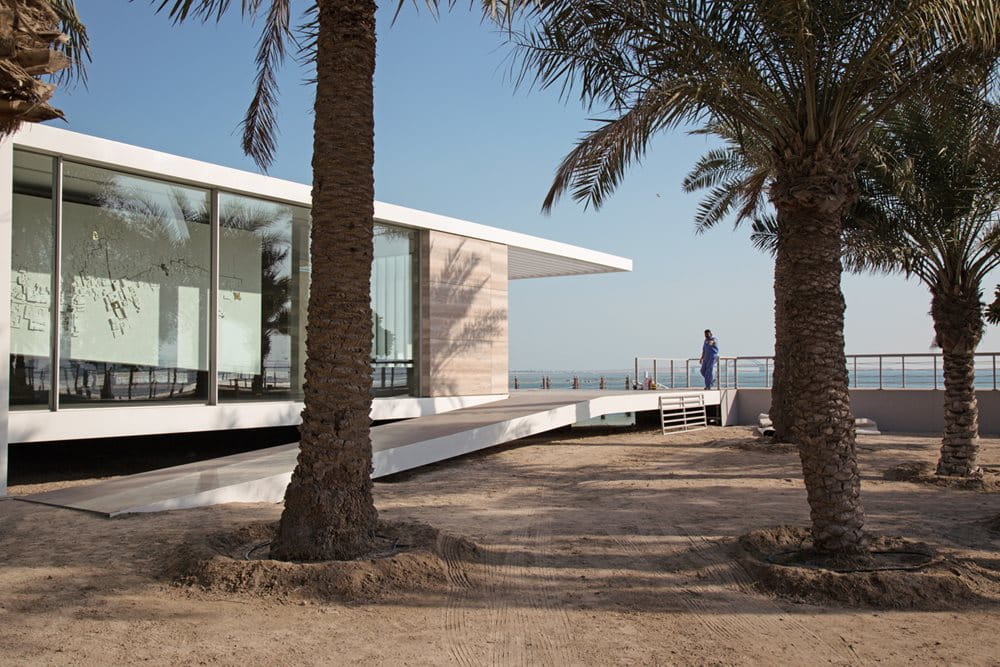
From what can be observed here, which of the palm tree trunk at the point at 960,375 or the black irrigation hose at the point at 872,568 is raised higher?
the palm tree trunk at the point at 960,375

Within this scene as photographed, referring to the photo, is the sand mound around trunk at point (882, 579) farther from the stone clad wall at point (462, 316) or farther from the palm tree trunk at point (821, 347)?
the stone clad wall at point (462, 316)

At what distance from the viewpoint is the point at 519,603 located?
5.29 meters

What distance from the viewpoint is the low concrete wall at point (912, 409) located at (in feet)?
58.5

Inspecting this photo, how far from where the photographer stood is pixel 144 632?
456cm

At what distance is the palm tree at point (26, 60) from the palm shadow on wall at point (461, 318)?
1310cm

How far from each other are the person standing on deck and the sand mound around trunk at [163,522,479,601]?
16.7 metres

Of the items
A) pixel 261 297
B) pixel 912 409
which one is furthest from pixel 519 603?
pixel 912 409

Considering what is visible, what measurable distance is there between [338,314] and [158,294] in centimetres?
671

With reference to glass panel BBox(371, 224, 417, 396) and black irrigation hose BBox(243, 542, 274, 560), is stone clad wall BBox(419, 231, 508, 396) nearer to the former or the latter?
glass panel BBox(371, 224, 417, 396)

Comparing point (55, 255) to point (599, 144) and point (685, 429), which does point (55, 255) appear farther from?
point (685, 429)

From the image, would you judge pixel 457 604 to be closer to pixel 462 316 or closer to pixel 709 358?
pixel 462 316

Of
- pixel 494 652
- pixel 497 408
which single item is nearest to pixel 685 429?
pixel 497 408

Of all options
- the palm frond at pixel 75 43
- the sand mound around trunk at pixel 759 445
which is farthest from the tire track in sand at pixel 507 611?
the sand mound around trunk at pixel 759 445

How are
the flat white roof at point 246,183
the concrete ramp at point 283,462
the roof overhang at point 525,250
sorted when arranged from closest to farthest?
1. the concrete ramp at point 283,462
2. the flat white roof at point 246,183
3. the roof overhang at point 525,250
